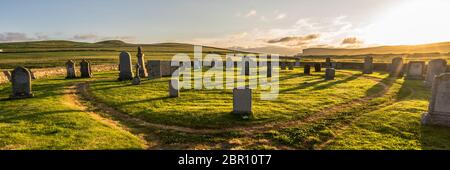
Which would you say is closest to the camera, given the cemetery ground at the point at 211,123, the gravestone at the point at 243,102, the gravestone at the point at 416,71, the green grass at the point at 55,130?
the green grass at the point at 55,130

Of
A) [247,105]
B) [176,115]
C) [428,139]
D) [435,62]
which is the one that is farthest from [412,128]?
[435,62]

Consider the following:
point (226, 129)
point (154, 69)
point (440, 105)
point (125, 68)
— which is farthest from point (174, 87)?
point (440, 105)

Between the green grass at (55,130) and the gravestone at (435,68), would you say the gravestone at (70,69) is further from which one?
the gravestone at (435,68)

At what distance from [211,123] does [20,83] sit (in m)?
14.1

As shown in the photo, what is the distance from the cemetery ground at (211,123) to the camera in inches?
358

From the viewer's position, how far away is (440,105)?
11.2 m

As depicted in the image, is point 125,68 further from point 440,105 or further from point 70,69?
point 440,105

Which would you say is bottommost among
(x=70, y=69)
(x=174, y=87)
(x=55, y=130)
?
(x=55, y=130)

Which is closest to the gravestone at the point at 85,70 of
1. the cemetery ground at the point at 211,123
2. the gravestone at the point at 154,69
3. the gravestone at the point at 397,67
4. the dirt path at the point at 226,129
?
the gravestone at the point at 154,69

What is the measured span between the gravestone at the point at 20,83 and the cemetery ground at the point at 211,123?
824 millimetres

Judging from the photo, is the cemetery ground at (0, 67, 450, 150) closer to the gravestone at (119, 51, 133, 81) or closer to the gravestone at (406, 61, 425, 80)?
the gravestone at (119, 51, 133, 81)

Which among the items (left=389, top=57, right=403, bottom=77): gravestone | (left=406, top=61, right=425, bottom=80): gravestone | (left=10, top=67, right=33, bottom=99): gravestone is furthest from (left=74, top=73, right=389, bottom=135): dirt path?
(left=389, top=57, right=403, bottom=77): gravestone

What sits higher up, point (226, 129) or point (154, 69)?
point (154, 69)

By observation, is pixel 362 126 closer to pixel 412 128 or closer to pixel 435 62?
pixel 412 128
